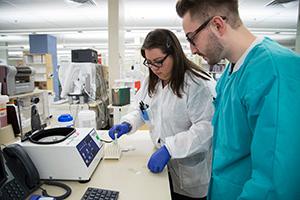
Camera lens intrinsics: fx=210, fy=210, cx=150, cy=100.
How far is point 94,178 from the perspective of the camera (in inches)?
36.2

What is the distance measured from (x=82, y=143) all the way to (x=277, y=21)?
6.37 m

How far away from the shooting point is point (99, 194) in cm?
76

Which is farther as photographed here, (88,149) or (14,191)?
(88,149)

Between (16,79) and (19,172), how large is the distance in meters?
0.97

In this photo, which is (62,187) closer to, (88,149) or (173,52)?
(88,149)

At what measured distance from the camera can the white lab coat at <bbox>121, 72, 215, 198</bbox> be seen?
1.02m

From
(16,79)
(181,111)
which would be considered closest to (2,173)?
(181,111)

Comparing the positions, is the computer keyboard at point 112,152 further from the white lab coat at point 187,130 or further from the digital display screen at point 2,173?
the digital display screen at point 2,173

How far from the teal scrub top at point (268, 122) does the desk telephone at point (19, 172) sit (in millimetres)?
726

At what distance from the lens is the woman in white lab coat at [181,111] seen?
40.9 inches

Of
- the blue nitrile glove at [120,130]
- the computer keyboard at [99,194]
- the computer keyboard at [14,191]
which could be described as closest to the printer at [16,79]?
the blue nitrile glove at [120,130]

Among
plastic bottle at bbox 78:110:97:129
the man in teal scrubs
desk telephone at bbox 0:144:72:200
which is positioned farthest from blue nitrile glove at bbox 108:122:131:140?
the man in teal scrubs

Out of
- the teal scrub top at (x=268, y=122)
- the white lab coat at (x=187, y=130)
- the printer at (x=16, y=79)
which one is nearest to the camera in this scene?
the teal scrub top at (x=268, y=122)

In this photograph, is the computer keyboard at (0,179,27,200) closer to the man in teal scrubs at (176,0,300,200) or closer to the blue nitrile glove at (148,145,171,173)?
the blue nitrile glove at (148,145,171,173)
